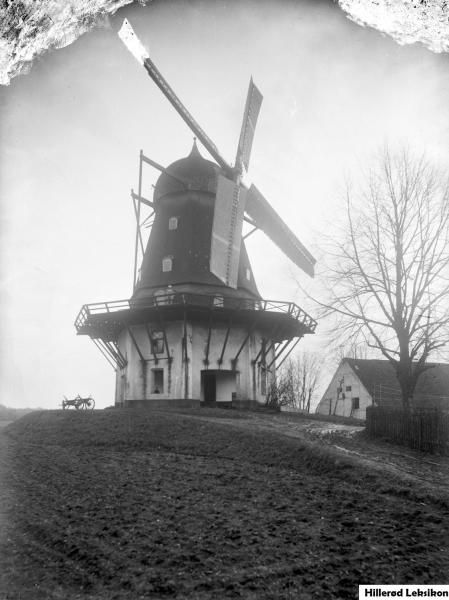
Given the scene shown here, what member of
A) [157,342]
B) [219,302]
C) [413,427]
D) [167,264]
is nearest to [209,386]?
[157,342]

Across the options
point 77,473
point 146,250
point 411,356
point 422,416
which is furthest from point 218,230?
point 77,473

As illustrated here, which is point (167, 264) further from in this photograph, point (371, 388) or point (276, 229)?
point (371, 388)

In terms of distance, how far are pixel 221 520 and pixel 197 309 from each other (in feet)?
45.6

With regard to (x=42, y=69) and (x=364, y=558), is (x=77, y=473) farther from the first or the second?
(x=42, y=69)

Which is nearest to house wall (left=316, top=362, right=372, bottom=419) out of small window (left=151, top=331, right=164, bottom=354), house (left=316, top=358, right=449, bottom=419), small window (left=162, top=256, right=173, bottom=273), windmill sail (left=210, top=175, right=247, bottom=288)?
house (left=316, top=358, right=449, bottom=419)

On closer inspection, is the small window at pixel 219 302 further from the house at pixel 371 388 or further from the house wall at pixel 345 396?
the house wall at pixel 345 396

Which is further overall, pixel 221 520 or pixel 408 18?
pixel 221 520

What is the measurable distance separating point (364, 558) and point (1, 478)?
23.0 feet

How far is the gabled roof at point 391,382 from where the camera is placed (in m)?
35.5

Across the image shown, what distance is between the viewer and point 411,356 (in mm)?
15719

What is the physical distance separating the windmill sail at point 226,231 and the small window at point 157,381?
5.11m

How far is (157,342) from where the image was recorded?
72.3ft

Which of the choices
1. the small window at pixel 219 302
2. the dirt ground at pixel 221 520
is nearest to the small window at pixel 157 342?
the small window at pixel 219 302

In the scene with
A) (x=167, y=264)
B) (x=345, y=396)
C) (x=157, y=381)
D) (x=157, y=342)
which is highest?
(x=167, y=264)
